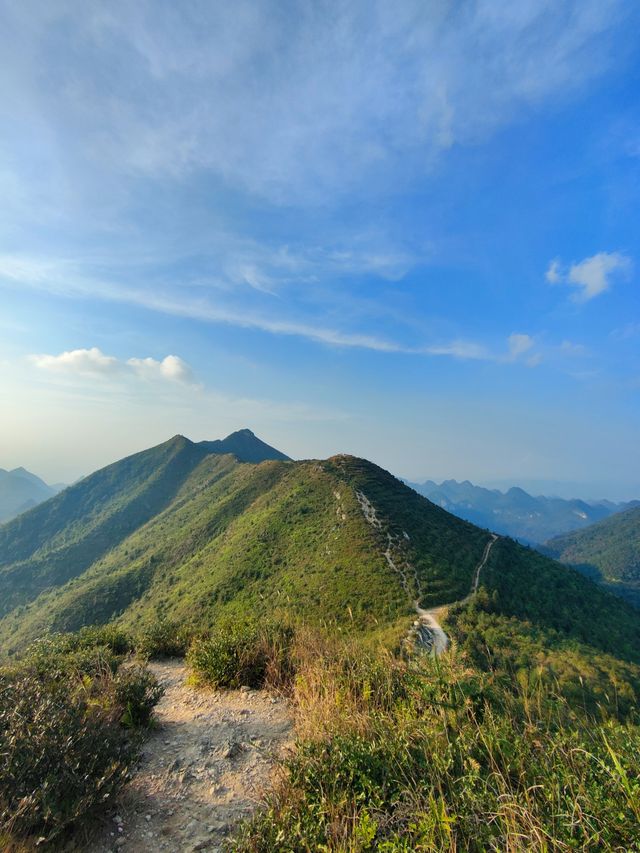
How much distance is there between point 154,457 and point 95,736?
5839 inches

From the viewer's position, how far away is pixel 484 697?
4.78 meters

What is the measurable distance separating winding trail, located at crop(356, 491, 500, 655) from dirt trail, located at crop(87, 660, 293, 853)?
42.8 feet

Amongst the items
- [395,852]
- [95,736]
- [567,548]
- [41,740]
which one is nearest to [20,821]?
[41,740]

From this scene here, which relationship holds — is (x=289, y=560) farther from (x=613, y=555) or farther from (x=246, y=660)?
(x=613, y=555)

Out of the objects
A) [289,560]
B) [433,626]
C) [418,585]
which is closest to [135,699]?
[433,626]

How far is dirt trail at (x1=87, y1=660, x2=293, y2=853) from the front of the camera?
3784mm

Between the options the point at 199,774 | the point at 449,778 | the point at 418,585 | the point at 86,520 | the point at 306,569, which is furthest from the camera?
the point at 86,520

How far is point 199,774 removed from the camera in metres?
4.77

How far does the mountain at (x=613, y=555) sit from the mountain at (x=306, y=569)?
8159 cm

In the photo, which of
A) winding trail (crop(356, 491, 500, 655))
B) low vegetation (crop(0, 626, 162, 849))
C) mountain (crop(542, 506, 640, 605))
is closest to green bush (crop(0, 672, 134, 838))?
low vegetation (crop(0, 626, 162, 849))

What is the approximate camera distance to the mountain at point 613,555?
130000 mm

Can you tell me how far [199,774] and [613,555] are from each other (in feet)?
662

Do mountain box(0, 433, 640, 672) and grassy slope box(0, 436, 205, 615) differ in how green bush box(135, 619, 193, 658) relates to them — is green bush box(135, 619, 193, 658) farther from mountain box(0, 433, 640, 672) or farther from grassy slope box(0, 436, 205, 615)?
grassy slope box(0, 436, 205, 615)

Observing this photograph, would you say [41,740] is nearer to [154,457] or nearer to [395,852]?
[395,852]
